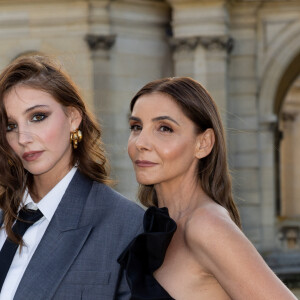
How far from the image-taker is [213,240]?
4000 millimetres

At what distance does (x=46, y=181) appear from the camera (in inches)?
176

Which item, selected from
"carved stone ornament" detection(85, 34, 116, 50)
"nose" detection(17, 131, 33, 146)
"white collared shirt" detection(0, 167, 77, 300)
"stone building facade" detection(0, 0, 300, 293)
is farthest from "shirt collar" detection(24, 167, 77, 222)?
"carved stone ornament" detection(85, 34, 116, 50)

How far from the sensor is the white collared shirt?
4.24 meters

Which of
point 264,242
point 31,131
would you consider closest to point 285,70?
point 264,242

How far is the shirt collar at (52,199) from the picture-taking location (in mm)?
4375

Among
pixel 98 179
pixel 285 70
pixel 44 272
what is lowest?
pixel 285 70

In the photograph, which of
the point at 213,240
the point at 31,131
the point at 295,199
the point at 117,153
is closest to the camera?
the point at 213,240

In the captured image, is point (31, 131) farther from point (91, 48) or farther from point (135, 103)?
point (91, 48)

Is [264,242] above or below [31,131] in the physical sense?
below

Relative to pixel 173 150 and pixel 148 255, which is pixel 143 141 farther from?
pixel 148 255

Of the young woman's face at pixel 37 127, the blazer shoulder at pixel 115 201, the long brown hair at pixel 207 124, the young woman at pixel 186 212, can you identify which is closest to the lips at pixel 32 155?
the young woman's face at pixel 37 127

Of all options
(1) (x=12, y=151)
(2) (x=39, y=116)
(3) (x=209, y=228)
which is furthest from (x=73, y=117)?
(3) (x=209, y=228)

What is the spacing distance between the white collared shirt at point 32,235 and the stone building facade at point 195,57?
15.2m

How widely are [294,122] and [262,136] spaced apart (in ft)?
51.1
